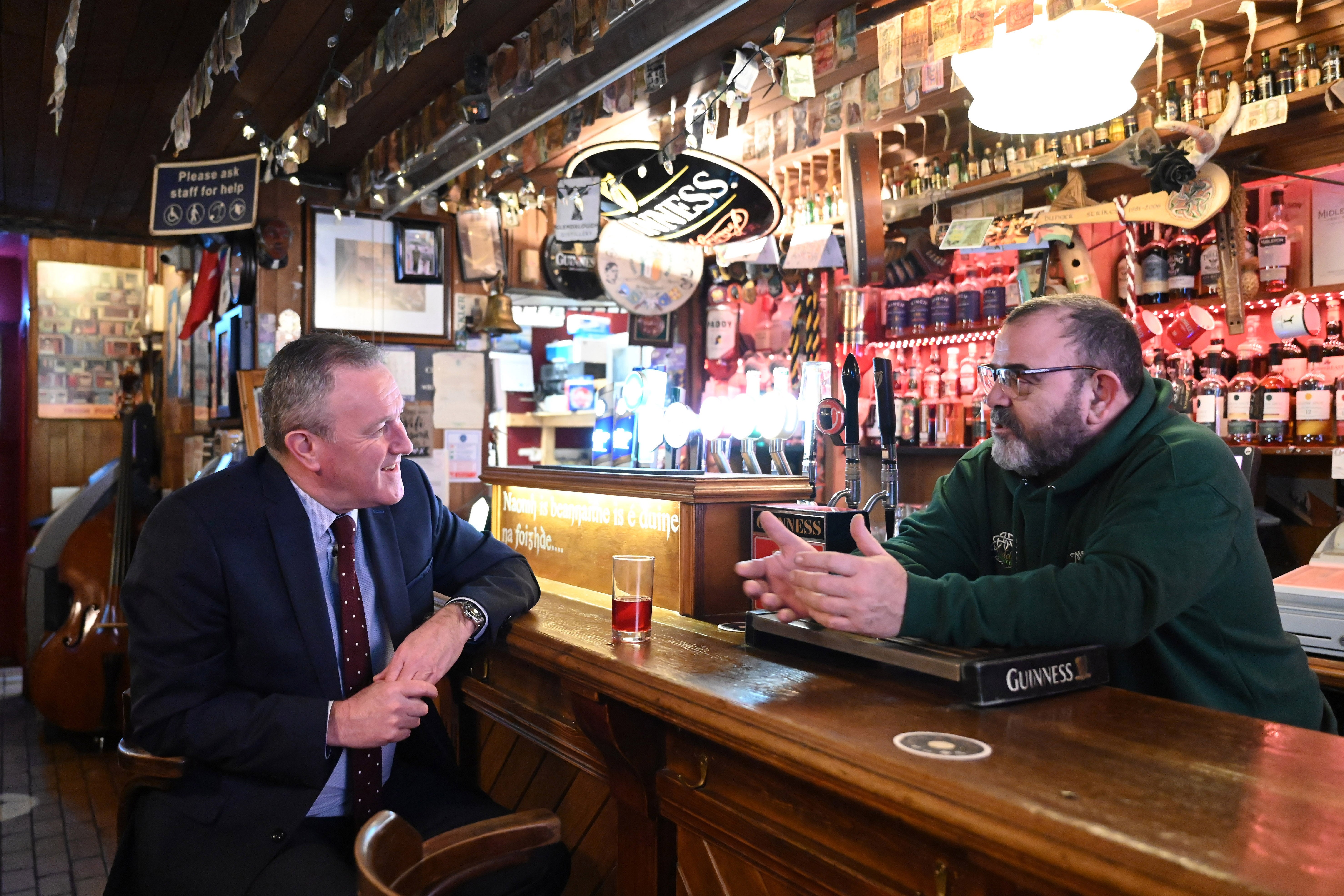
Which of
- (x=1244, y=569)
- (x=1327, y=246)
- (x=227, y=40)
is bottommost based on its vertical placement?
(x=1244, y=569)

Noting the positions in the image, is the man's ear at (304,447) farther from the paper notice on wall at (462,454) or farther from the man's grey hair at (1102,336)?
the paper notice on wall at (462,454)

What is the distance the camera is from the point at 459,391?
4.94 meters

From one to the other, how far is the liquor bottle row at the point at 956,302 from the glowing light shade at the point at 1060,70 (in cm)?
243

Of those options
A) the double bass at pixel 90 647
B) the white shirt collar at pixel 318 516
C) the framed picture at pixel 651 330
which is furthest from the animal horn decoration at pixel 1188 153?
the double bass at pixel 90 647

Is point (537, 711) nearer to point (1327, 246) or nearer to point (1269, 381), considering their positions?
point (1269, 381)

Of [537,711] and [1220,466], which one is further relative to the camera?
[537,711]

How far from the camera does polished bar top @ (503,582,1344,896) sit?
90cm

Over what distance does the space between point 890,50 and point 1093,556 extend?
2.04 metres

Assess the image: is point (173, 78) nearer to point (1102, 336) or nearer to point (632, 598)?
point (632, 598)

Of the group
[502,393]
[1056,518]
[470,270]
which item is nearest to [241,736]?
[1056,518]

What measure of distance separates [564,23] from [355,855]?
2.63 metres

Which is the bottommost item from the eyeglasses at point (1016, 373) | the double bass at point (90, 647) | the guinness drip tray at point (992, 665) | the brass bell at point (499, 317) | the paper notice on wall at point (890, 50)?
the double bass at point (90, 647)

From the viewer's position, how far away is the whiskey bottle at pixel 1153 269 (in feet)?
14.5

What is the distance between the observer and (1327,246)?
3965 millimetres
